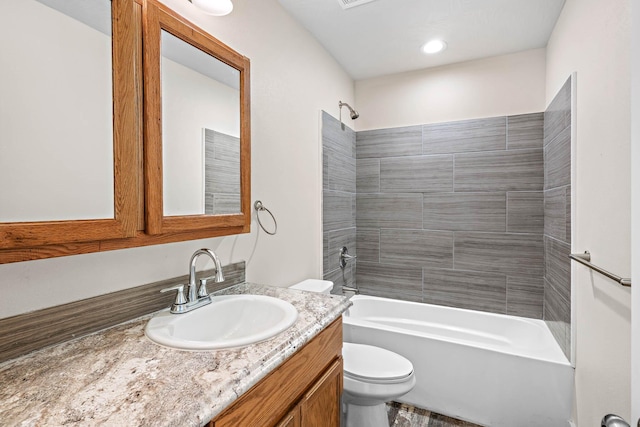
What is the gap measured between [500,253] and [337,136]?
65.7 inches

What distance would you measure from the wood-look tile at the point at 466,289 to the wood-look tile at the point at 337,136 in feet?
4.32

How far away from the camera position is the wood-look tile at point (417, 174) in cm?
270

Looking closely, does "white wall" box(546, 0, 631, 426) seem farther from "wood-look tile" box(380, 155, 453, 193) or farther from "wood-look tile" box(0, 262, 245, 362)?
"wood-look tile" box(0, 262, 245, 362)

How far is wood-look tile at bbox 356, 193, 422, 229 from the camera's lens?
9.24 ft

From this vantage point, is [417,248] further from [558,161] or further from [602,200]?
[602,200]

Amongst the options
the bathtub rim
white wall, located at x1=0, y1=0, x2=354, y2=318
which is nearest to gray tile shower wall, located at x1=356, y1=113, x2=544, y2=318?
the bathtub rim

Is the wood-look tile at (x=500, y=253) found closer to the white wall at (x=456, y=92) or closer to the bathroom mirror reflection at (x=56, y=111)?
the white wall at (x=456, y=92)

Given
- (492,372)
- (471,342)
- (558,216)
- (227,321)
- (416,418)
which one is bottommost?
(416,418)

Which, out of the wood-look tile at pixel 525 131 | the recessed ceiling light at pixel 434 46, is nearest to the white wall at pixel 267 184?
the recessed ceiling light at pixel 434 46

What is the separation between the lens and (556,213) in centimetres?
202

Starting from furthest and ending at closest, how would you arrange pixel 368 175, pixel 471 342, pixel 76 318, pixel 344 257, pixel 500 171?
pixel 368 175 → pixel 344 257 → pixel 500 171 → pixel 471 342 → pixel 76 318

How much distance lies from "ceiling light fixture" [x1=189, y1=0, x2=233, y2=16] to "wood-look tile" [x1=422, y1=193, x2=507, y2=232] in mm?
2123

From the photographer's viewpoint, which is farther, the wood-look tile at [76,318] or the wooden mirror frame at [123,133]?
the wooden mirror frame at [123,133]

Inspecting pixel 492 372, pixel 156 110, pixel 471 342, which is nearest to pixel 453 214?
pixel 471 342
